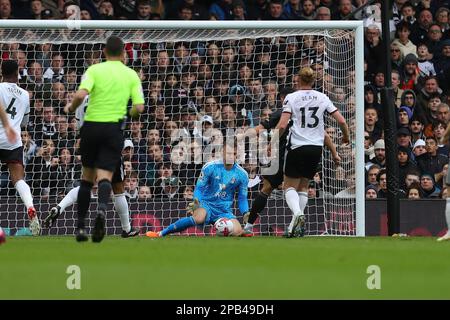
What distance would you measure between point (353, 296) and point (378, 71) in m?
13.6

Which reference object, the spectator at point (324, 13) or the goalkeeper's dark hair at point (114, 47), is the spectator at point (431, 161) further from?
the goalkeeper's dark hair at point (114, 47)

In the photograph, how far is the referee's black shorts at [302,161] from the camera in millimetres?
14820

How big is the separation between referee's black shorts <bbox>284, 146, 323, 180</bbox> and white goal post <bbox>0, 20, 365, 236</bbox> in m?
2.00

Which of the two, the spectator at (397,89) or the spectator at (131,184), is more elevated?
the spectator at (397,89)

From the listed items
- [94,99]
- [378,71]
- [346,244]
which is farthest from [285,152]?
[378,71]

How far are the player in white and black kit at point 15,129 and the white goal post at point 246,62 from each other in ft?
5.64

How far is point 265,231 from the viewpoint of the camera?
1747 centimetres

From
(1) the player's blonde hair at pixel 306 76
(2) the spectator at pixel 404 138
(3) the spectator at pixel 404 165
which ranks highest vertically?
(1) the player's blonde hair at pixel 306 76

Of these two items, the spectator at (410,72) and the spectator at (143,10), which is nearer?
the spectator at (143,10)

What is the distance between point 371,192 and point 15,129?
6.23 metres

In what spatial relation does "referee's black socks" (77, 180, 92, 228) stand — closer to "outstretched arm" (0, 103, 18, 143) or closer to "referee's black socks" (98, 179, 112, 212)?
"referee's black socks" (98, 179, 112, 212)

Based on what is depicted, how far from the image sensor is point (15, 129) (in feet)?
48.8

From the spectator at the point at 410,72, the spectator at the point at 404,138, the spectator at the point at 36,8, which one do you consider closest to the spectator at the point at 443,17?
the spectator at the point at 410,72

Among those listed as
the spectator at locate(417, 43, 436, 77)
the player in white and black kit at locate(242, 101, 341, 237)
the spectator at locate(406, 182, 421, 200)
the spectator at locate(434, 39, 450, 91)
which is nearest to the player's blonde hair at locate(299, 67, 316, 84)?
the player in white and black kit at locate(242, 101, 341, 237)
